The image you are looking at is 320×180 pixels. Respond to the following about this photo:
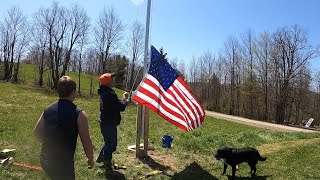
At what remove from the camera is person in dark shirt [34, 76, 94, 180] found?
4027mm

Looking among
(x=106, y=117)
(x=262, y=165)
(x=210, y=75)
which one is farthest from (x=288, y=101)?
(x=106, y=117)

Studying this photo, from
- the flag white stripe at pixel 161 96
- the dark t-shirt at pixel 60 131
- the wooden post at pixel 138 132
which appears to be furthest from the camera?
the wooden post at pixel 138 132

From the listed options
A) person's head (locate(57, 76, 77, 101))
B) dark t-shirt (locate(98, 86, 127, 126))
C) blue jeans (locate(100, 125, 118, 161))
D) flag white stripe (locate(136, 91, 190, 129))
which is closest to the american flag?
flag white stripe (locate(136, 91, 190, 129))

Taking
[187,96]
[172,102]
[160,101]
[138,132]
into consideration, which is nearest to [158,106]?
[160,101]

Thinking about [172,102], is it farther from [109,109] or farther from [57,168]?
[57,168]

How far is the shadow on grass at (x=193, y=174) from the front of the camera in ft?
26.1

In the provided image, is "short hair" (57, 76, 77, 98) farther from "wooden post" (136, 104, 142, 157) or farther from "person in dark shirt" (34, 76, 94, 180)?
"wooden post" (136, 104, 142, 157)

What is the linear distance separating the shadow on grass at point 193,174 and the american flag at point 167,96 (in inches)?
37.6

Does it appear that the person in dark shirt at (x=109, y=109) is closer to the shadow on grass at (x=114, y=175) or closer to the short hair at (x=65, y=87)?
the shadow on grass at (x=114, y=175)

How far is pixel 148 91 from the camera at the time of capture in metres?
8.53

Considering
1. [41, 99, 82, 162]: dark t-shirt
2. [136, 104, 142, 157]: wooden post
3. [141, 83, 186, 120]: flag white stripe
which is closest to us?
[41, 99, 82, 162]: dark t-shirt

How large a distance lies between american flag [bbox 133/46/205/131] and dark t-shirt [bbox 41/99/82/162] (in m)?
4.27

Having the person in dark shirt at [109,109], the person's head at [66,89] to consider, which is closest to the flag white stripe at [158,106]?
the person in dark shirt at [109,109]

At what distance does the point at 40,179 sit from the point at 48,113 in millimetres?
3096
